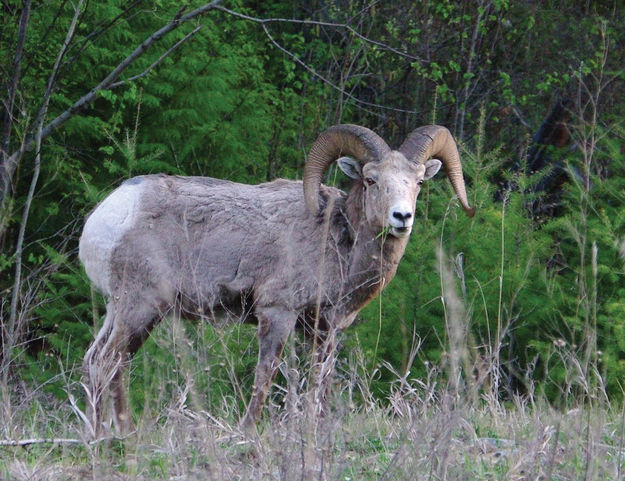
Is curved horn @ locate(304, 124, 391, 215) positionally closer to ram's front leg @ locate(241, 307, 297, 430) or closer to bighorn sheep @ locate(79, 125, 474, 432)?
bighorn sheep @ locate(79, 125, 474, 432)

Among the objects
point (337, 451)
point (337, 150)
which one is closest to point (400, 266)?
point (337, 150)

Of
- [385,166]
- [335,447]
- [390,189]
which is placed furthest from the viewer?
[385,166]

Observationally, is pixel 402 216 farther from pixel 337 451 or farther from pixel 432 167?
pixel 337 451

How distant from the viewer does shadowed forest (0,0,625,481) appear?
159 inches

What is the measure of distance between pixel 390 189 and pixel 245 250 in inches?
43.3

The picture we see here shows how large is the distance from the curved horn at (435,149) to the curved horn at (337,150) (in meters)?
0.17

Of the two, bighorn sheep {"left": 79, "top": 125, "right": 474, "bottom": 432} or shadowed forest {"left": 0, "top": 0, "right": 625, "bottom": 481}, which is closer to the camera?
shadowed forest {"left": 0, "top": 0, "right": 625, "bottom": 481}

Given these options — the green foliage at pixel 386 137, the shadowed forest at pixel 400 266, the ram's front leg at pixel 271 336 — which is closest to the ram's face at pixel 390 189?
the green foliage at pixel 386 137

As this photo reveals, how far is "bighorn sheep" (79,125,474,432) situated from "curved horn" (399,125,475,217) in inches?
0.5

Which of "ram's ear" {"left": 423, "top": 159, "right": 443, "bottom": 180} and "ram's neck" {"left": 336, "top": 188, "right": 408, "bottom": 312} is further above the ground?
"ram's ear" {"left": 423, "top": 159, "right": 443, "bottom": 180}

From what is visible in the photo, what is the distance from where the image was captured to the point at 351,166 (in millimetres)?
7168

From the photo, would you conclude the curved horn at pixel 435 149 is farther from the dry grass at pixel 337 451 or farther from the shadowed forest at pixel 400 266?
the dry grass at pixel 337 451

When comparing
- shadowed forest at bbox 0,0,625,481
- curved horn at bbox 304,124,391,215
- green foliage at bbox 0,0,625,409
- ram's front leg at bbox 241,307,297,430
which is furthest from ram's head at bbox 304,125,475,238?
ram's front leg at bbox 241,307,297,430

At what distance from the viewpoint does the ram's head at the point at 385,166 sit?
656cm
